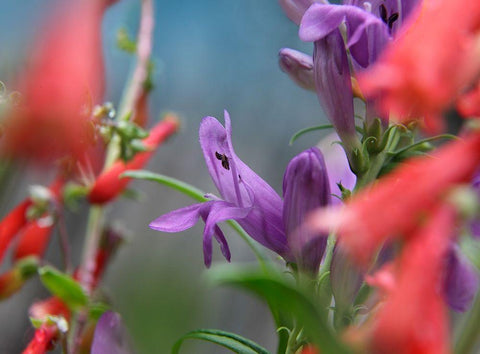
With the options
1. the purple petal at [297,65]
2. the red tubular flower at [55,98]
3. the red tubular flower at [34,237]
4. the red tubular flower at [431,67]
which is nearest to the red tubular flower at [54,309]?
the red tubular flower at [34,237]

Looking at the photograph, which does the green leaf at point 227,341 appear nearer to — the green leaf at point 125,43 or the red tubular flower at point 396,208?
the red tubular flower at point 396,208

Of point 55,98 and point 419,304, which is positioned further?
point 55,98

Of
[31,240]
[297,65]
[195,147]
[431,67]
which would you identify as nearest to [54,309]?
[31,240]

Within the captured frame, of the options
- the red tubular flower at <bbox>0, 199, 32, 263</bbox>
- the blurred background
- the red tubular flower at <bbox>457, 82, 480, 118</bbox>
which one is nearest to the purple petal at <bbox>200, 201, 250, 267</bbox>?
the red tubular flower at <bbox>457, 82, 480, 118</bbox>

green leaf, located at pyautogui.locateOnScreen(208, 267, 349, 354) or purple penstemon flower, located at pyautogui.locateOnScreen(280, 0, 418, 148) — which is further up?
purple penstemon flower, located at pyautogui.locateOnScreen(280, 0, 418, 148)

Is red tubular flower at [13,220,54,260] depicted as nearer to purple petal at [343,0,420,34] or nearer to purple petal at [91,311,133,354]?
purple petal at [91,311,133,354]

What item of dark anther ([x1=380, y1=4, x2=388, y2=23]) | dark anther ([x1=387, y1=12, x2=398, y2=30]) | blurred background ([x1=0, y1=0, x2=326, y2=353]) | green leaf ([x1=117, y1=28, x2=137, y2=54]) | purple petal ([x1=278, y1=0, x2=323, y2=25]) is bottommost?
blurred background ([x1=0, y1=0, x2=326, y2=353])

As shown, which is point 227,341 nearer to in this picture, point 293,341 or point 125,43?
point 293,341

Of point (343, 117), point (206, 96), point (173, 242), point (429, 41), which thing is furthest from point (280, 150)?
point (429, 41)
